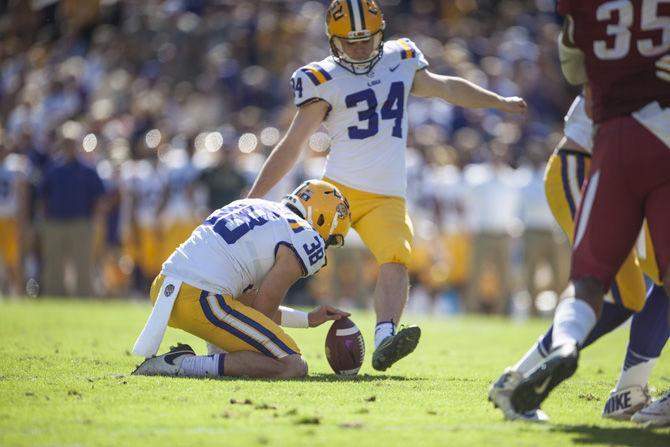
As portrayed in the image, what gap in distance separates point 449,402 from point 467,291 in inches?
424

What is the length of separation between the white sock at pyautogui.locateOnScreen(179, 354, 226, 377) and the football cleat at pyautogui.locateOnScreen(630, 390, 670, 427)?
2.36 metres

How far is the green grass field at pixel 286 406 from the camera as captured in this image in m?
4.79

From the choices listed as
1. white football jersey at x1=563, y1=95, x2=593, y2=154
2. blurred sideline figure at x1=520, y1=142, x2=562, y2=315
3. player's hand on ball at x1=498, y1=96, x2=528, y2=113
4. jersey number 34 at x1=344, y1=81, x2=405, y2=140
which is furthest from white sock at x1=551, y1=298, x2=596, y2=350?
blurred sideline figure at x1=520, y1=142, x2=562, y2=315

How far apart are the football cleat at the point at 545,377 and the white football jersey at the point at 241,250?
202cm

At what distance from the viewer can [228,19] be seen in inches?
827

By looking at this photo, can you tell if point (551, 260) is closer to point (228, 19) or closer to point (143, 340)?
point (228, 19)

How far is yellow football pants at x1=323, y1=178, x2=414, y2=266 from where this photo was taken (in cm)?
738

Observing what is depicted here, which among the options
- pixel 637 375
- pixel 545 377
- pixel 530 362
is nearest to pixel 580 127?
pixel 637 375

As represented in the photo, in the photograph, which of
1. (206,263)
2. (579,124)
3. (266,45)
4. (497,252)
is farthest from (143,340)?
(266,45)

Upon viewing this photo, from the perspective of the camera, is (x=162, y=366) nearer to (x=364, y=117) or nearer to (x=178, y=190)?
(x=364, y=117)

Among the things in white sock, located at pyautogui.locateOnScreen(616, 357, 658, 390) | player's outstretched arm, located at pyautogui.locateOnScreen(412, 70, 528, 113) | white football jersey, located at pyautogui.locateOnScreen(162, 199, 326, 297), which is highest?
player's outstretched arm, located at pyautogui.locateOnScreen(412, 70, 528, 113)

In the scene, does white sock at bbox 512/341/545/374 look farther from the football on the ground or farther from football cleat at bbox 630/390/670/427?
the football on the ground

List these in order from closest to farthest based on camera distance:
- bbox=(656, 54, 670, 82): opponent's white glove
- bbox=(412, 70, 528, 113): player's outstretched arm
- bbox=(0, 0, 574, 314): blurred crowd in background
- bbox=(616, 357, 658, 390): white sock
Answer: bbox=(656, 54, 670, 82): opponent's white glove → bbox=(616, 357, 658, 390): white sock → bbox=(412, 70, 528, 113): player's outstretched arm → bbox=(0, 0, 574, 314): blurred crowd in background

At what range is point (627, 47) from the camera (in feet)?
16.8
